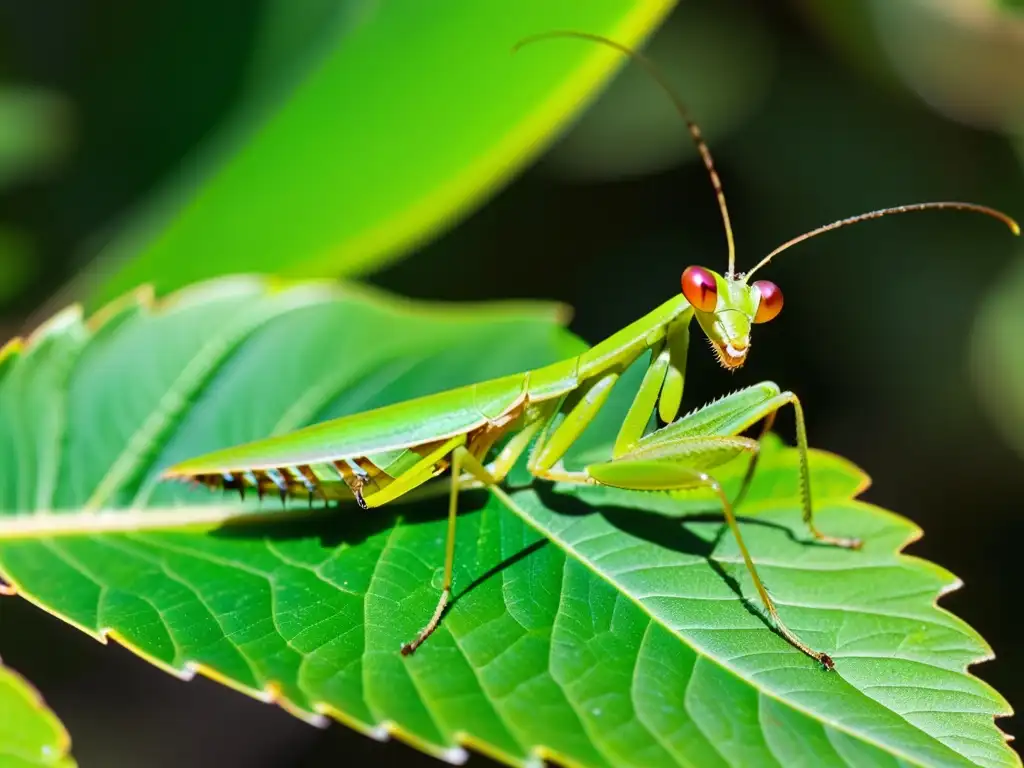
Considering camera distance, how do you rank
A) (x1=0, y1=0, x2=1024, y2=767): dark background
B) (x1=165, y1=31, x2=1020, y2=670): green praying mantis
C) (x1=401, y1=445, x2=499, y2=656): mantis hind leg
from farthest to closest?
(x1=0, y1=0, x2=1024, y2=767): dark background → (x1=165, y1=31, x2=1020, y2=670): green praying mantis → (x1=401, y1=445, x2=499, y2=656): mantis hind leg

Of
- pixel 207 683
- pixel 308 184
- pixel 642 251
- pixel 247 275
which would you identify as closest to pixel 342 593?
pixel 247 275

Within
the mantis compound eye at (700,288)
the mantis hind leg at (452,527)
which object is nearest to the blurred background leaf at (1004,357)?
the mantis compound eye at (700,288)

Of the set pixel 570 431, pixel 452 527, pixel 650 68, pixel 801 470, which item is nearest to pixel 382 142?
pixel 650 68

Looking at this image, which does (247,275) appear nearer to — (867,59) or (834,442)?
(834,442)

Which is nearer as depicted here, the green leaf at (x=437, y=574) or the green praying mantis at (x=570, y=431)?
the green leaf at (x=437, y=574)

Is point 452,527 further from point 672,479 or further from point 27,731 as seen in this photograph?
point 27,731

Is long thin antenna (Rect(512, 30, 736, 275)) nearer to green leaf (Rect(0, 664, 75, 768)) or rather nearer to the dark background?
the dark background

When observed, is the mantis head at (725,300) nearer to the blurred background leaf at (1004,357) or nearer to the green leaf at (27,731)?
the green leaf at (27,731)

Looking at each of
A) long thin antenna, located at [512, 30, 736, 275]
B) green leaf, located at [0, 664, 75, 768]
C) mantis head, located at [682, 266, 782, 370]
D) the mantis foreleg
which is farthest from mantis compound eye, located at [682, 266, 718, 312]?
green leaf, located at [0, 664, 75, 768]
